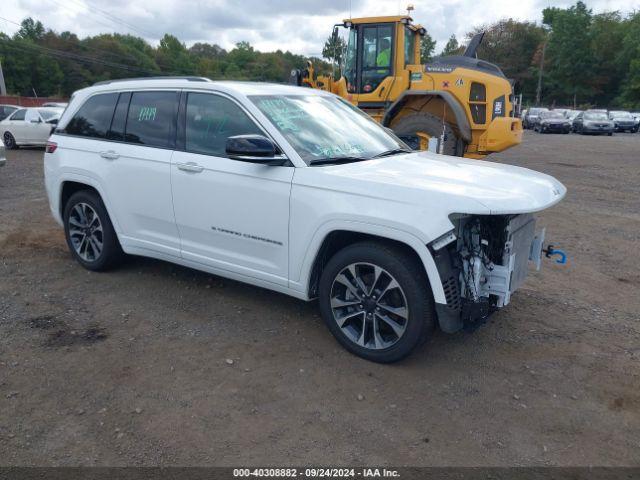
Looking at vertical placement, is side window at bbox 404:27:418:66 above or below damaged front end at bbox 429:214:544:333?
above

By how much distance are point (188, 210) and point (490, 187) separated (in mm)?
2443

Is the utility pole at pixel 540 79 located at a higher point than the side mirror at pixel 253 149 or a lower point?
higher

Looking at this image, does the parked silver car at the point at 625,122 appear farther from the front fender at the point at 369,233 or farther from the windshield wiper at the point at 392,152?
the front fender at the point at 369,233

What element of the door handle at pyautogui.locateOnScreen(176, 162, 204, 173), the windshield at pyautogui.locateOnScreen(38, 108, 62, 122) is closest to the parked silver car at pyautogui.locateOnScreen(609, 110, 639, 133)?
the windshield at pyautogui.locateOnScreen(38, 108, 62, 122)

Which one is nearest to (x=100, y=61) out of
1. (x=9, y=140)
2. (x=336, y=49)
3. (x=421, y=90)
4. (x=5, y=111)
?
(x=5, y=111)

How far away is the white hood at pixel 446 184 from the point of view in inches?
132

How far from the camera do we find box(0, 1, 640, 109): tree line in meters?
64.7

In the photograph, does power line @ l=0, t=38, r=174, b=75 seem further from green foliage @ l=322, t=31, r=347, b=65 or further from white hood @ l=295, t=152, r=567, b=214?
white hood @ l=295, t=152, r=567, b=214

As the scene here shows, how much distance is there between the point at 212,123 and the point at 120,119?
1196 millimetres


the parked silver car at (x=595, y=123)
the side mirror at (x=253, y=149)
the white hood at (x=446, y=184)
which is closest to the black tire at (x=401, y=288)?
the white hood at (x=446, y=184)

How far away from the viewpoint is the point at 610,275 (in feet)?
19.0

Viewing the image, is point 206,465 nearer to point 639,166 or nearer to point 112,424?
point 112,424

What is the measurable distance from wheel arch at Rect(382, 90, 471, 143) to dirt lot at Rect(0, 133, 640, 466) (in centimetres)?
524

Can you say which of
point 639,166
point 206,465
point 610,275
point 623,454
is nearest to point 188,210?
point 206,465
